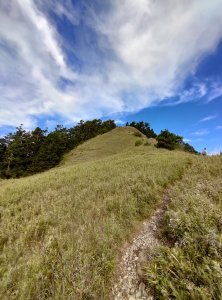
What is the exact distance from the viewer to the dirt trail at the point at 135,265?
109 inches

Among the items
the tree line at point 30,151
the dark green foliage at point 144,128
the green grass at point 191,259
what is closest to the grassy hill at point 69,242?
the green grass at point 191,259

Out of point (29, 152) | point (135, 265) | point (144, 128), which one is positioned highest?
point (144, 128)

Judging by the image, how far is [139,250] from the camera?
146 inches

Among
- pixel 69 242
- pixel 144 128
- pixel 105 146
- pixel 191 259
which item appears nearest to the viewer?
pixel 191 259

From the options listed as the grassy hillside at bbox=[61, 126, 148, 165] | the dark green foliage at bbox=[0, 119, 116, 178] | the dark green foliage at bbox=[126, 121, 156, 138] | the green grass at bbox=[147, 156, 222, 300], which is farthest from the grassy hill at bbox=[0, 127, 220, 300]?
the dark green foliage at bbox=[126, 121, 156, 138]

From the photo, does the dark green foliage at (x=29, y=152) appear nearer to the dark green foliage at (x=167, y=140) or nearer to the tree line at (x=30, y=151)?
the tree line at (x=30, y=151)

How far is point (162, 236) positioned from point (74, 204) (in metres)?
3.22

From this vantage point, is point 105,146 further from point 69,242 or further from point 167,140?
point 69,242

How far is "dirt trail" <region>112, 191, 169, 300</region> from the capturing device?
9.10ft

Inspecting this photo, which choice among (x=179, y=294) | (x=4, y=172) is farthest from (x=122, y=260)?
(x=4, y=172)

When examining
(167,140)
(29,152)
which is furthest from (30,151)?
(167,140)

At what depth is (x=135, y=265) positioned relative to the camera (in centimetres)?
332

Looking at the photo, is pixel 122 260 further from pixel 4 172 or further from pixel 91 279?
pixel 4 172

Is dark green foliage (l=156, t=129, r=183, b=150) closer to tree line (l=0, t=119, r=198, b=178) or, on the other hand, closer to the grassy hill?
tree line (l=0, t=119, r=198, b=178)
